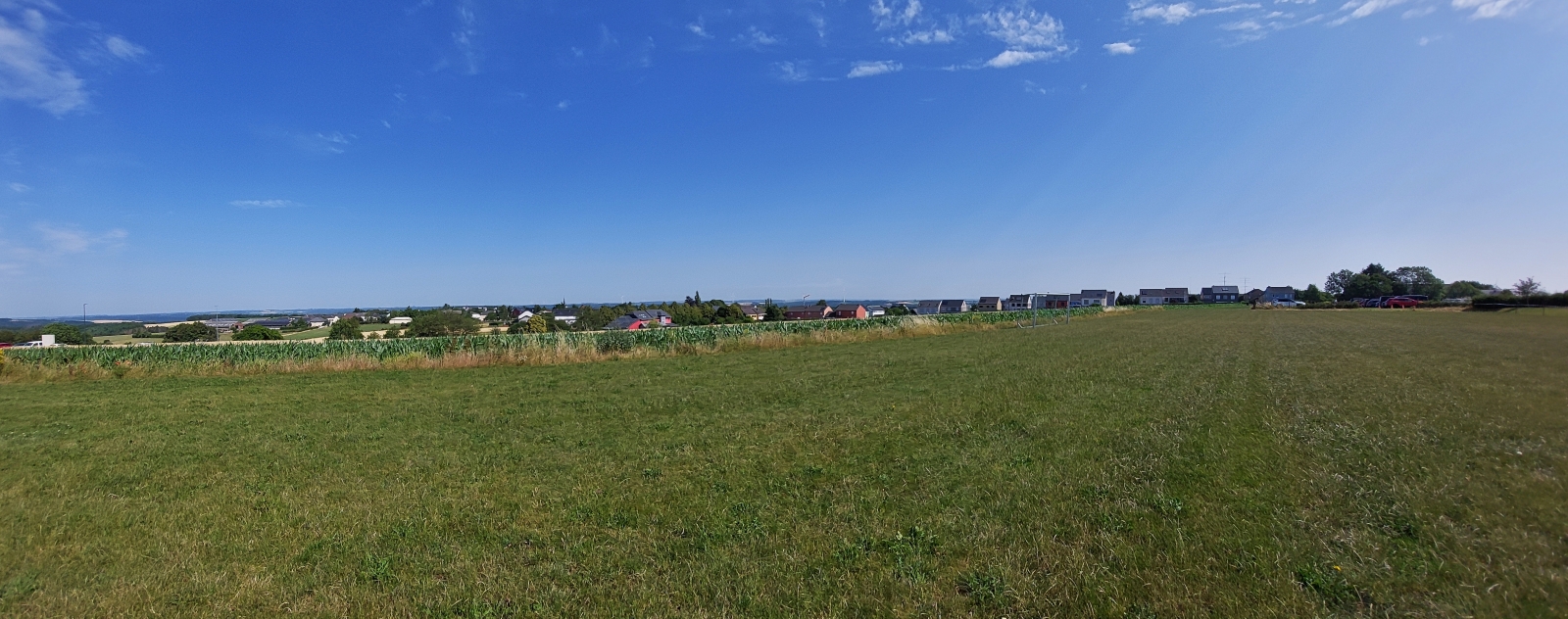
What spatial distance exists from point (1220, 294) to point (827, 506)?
15123 centimetres

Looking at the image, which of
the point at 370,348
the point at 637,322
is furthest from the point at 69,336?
the point at 637,322

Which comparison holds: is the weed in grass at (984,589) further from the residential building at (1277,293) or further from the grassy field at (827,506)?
the residential building at (1277,293)

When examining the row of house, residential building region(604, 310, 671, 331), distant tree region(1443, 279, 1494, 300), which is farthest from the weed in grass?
the row of house

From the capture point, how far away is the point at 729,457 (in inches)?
243

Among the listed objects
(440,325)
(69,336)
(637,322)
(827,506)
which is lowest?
(827,506)

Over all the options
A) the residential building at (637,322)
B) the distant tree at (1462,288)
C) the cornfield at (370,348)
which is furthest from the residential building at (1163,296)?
the cornfield at (370,348)

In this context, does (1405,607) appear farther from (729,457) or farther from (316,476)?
(316,476)

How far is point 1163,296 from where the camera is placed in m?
122

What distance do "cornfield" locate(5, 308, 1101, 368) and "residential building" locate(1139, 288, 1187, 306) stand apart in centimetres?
12174

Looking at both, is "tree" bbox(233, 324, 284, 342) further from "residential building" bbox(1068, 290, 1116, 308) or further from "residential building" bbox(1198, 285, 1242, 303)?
"residential building" bbox(1198, 285, 1242, 303)

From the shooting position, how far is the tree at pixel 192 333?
39841 millimetres

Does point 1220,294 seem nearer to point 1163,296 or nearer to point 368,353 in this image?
point 1163,296

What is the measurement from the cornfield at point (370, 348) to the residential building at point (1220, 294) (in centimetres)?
12915

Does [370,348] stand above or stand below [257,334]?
above
